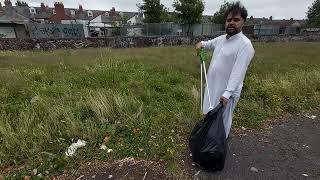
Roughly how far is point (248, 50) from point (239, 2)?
1.92 ft

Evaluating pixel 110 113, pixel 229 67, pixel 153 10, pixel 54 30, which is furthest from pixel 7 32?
pixel 229 67

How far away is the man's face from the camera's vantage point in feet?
9.09

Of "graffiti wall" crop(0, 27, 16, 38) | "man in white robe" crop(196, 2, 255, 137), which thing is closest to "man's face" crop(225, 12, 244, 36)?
"man in white robe" crop(196, 2, 255, 137)

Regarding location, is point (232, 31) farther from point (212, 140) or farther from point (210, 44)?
point (212, 140)

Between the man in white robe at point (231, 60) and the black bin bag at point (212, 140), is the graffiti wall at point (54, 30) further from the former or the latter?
the black bin bag at point (212, 140)

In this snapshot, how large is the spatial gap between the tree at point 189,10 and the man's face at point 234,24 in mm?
28887

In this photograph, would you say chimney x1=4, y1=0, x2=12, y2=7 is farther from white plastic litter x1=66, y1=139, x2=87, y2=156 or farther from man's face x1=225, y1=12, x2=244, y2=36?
man's face x1=225, y1=12, x2=244, y2=36

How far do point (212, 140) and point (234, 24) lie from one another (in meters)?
1.32

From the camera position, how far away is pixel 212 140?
2.69 m

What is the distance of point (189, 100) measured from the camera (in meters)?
5.02

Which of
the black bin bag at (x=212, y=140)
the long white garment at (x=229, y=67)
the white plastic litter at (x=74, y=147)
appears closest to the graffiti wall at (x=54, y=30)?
the white plastic litter at (x=74, y=147)

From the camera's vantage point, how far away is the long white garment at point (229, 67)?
2.70m

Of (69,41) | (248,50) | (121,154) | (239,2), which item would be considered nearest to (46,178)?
(121,154)

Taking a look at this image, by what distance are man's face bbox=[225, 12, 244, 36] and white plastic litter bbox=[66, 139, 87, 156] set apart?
2.38 metres
